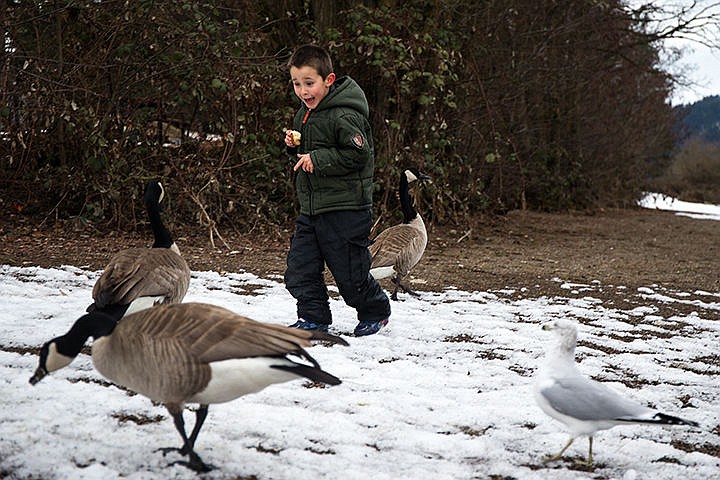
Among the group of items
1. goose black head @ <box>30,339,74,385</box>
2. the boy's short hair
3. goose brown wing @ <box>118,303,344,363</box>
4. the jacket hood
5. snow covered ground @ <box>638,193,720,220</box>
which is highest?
the boy's short hair

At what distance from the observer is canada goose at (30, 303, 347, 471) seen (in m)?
2.94

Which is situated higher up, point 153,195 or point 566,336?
point 153,195

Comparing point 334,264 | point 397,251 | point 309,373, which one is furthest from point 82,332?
point 397,251

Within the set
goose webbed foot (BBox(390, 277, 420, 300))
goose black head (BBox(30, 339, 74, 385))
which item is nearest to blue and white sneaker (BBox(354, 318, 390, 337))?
goose webbed foot (BBox(390, 277, 420, 300))

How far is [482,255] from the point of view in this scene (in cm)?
1077

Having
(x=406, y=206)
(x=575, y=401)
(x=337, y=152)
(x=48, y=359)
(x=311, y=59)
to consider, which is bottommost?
(x=575, y=401)

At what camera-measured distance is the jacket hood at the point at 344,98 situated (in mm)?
5180

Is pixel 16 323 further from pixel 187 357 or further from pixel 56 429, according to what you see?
pixel 187 357

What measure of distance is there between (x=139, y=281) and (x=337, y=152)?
5.44 ft

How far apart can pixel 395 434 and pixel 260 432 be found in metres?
0.70

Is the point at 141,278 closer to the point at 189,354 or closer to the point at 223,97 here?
the point at 189,354

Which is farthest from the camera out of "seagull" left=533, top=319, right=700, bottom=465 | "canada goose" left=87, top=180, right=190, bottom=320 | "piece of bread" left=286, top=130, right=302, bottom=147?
"piece of bread" left=286, top=130, right=302, bottom=147

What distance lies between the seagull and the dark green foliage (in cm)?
686

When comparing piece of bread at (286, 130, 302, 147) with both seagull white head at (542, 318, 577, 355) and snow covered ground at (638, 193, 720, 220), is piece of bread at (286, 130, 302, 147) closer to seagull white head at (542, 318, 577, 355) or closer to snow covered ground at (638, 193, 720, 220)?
seagull white head at (542, 318, 577, 355)
